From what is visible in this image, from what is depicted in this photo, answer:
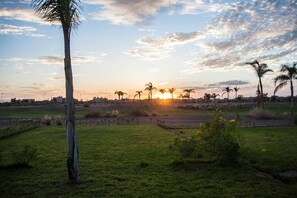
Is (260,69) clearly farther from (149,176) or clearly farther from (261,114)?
(149,176)

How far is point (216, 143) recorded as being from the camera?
14.5 m

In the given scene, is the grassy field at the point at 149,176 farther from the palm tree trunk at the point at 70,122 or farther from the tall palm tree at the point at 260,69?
the tall palm tree at the point at 260,69

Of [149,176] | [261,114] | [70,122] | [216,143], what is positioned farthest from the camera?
[261,114]

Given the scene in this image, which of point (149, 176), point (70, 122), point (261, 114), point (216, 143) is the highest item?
point (70, 122)

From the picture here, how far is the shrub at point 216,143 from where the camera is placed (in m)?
14.5

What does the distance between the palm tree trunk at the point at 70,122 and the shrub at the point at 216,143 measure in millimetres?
6018

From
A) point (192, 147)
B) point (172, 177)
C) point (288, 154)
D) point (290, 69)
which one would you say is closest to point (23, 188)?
point (172, 177)

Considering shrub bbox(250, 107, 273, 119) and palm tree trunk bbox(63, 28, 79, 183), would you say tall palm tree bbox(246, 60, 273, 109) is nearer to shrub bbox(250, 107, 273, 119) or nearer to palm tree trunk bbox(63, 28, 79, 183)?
shrub bbox(250, 107, 273, 119)

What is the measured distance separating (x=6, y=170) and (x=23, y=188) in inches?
157

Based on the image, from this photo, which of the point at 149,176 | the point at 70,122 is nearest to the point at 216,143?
the point at 149,176

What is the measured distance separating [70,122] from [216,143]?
7.55 meters

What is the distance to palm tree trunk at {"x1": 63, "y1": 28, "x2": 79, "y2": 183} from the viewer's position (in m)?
11.6

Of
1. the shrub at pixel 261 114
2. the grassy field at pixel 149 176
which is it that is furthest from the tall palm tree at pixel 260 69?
the grassy field at pixel 149 176

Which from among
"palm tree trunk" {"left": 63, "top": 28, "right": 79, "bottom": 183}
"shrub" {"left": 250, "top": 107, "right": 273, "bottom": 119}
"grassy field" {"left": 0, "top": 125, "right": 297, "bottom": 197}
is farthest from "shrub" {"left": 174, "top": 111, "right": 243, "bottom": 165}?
"shrub" {"left": 250, "top": 107, "right": 273, "bottom": 119}
